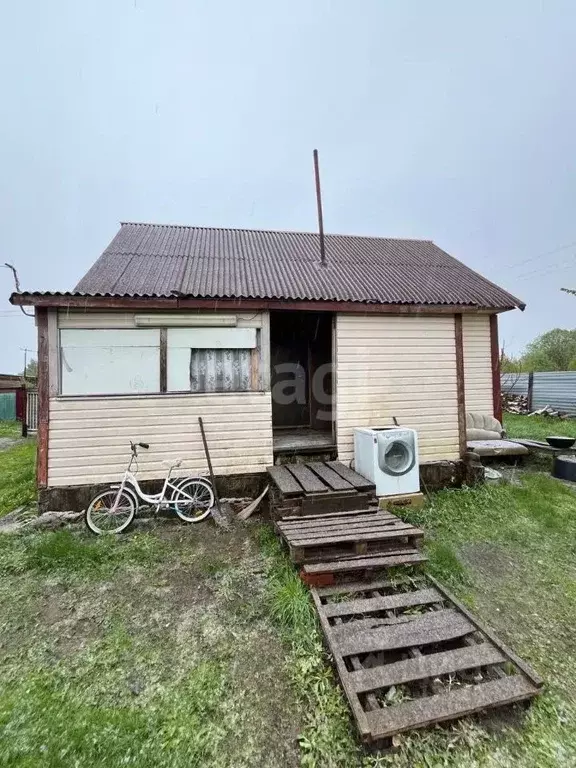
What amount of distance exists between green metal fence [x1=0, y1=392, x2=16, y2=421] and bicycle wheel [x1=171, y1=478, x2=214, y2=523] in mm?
13522

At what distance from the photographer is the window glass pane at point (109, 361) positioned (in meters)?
4.46

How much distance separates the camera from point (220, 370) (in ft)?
15.9

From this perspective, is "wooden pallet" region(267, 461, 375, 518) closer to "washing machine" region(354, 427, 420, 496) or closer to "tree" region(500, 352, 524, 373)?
"washing machine" region(354, 427, 420, 496)

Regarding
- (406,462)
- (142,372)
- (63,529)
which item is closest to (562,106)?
(406,462)

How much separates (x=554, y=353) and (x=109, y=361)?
22.1m

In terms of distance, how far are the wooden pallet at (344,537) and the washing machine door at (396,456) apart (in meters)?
1.00

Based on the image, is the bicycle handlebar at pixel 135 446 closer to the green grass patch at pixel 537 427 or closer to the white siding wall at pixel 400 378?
the white siding wall at pixel 400 378

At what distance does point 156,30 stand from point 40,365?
17441mm

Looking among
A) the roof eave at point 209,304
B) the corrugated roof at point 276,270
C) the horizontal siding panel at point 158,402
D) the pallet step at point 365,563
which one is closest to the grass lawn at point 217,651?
the pallet step at point 365,563

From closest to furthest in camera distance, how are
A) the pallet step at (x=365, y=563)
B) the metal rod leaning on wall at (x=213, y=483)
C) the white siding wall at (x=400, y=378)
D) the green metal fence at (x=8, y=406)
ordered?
the pallet step at (x=365, y=563) < the metal rod leaning on wall at (x=213, y=483) < the white siding wall at (x=400, y=378) < the green metal fence at (x=8, y=406)

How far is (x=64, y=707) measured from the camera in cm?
191

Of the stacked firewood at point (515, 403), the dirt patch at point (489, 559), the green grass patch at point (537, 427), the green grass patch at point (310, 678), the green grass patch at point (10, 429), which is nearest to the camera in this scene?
the green grass patch at point (310, 678)

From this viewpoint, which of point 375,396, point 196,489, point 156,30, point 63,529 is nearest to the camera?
point 63,529

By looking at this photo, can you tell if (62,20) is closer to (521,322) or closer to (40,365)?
(40,365)
